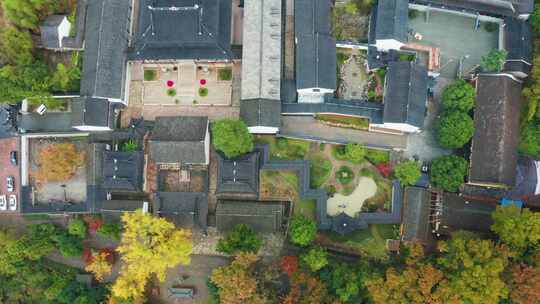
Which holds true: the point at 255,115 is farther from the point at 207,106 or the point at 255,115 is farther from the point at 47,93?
the point at 47,93

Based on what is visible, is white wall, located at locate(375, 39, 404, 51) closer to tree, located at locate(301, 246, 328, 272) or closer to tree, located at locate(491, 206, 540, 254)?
tree, located at locate(491, 206, 540, 254)

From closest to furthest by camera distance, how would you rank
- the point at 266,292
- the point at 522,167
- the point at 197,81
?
1. the point at 266,292
2. the point at 522,167
3. the point at 197,81

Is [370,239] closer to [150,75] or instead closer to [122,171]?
[122,171]

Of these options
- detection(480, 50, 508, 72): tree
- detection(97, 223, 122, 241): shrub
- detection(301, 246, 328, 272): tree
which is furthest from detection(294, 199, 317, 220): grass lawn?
detection(480, 50, 508, 72): tree

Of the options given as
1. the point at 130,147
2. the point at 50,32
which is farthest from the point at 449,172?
the point at 50,32

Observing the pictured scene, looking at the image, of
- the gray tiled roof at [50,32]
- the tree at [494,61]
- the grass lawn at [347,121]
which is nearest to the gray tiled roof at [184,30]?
the gray tiled roof at [50,32]

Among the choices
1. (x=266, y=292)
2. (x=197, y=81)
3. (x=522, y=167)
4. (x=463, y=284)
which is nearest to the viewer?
(x=463, y=284)

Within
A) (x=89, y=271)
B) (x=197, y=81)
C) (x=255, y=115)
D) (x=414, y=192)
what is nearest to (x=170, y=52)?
(x=197, y=81)
